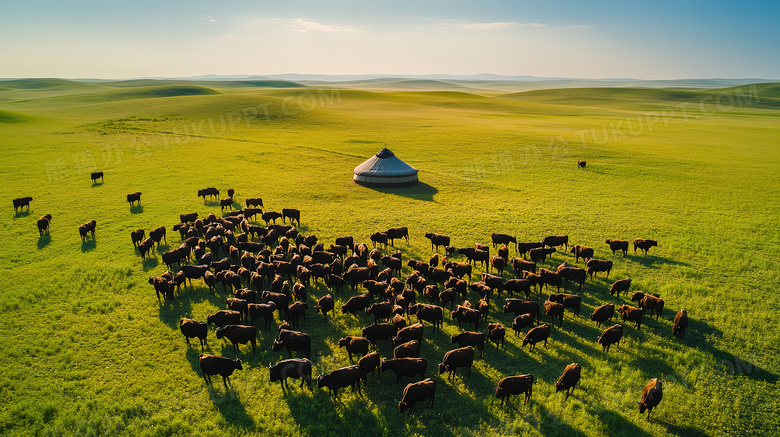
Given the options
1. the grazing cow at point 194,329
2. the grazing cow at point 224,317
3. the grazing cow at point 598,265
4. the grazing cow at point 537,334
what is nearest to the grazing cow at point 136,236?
the grazing cow at point 224,317

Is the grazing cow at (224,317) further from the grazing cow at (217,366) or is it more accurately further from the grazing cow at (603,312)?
the grazing cow at (603,312)

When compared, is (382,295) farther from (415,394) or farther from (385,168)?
(385,168)

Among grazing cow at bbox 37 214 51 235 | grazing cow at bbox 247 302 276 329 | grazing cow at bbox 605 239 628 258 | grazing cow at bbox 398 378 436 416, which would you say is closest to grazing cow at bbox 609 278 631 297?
grazing cow at bbox 605 239 628 258

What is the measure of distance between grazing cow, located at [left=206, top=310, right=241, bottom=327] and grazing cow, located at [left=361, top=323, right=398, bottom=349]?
4447 millimetres

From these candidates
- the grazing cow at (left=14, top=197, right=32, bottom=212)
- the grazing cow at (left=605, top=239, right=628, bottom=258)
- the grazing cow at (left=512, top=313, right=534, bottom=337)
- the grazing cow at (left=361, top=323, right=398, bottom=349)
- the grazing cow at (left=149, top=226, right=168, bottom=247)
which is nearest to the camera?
the grazing cow at (left=361, top=323, right=398, bottom=349)

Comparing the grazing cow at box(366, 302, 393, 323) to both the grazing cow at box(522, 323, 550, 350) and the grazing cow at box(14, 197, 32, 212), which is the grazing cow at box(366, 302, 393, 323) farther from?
the grazing cow at box(14, 197, 32, 212)

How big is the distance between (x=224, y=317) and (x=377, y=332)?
534 cm

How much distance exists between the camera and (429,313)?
13.8m

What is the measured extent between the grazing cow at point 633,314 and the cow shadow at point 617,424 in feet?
15.5

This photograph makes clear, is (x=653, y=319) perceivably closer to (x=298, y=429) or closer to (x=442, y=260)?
(x=442, y=260)

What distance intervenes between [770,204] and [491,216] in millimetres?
20855

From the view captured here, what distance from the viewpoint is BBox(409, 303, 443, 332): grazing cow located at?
13.7m

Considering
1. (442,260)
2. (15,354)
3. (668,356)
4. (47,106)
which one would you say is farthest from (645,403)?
(47,106)

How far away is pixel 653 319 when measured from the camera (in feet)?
47.4
